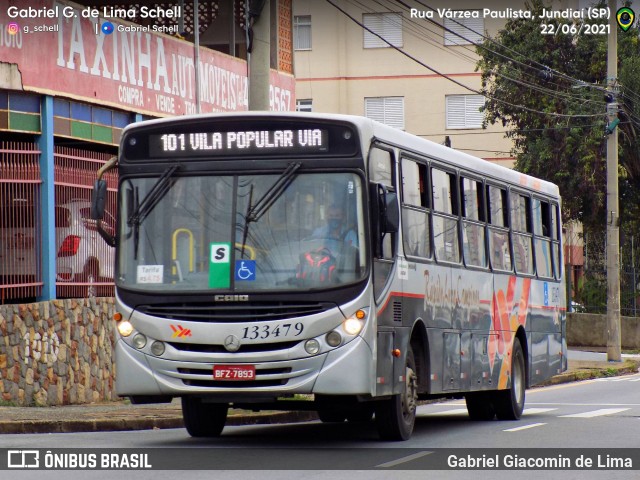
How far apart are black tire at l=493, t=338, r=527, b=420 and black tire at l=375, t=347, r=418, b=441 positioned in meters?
4.22

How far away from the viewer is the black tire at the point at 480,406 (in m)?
18.2

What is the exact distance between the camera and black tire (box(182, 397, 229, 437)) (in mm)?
14312

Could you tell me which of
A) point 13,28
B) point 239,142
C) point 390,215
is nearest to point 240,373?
point 390,215

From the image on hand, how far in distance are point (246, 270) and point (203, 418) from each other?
8.21 feet

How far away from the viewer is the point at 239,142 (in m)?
13.0

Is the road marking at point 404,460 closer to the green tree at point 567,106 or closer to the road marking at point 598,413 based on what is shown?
the road marking at point 598,413

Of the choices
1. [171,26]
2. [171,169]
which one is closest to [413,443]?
A: [171,169]

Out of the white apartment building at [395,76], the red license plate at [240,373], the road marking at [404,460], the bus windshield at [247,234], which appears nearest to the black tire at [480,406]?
the road marking at [404,460]

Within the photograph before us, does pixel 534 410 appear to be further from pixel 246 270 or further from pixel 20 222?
pixel 246 270

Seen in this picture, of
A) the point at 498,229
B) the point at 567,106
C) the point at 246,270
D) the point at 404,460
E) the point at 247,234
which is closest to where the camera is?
the point at 404,460

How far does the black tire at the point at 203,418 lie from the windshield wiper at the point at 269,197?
7.94 feet

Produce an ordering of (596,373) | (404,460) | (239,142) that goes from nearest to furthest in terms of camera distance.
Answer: (404,460) → (239,142) → (596,373)

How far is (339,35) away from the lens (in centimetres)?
5731
